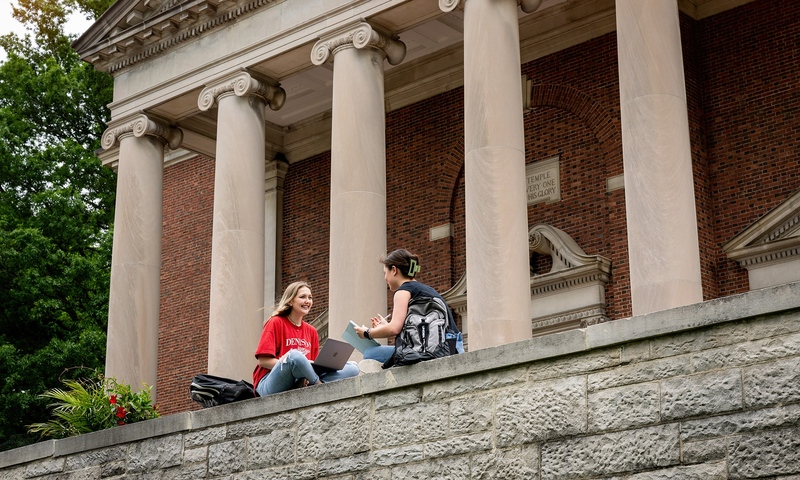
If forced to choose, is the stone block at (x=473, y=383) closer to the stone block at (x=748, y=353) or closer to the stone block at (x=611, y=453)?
the stone block at (x=611, y=453)

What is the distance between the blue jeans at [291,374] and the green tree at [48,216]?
21.2m

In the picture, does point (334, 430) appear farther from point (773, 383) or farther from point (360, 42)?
point (360, 42)

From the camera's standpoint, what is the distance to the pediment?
64.7 feet

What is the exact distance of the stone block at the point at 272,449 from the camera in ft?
37.4

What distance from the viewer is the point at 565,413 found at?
30.8 feet

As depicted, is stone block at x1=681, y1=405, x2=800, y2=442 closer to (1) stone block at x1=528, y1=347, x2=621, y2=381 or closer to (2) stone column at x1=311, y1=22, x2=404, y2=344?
(1) stone block at x1=528, y1=347, x2=621, y2=381

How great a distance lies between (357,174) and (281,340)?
7.54 m

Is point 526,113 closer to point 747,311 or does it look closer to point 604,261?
point 604,261

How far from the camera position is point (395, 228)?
A: 2597 cm

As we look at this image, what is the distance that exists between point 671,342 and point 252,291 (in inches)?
520

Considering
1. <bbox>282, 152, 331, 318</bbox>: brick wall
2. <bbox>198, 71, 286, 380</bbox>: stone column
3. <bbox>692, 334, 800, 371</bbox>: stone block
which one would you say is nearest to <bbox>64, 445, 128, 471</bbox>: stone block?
<bbox>198, 71, 286, 380</bbox>: stone column

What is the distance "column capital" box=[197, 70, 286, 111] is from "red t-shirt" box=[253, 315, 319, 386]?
10455 mm

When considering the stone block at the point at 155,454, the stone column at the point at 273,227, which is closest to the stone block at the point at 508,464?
the stone block at the point at 155,454

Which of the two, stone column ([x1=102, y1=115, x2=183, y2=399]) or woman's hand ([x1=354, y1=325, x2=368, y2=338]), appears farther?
stone column ([x1=102, y1=115, x2=183, y2=399])
